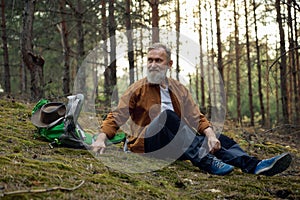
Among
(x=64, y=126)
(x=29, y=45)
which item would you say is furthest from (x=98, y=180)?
(x=29, y=45)

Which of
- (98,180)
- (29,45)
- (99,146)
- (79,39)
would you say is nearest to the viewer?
(98,180)

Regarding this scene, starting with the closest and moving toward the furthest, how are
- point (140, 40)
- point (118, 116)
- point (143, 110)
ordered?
1. point (118, 116)
2. point (143, 110)
3. point (140, 40)

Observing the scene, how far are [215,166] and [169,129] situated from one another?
58cm

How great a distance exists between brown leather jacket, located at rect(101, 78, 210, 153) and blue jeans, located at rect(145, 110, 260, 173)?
7.4 inches

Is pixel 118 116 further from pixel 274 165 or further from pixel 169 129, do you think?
pixel 274 165

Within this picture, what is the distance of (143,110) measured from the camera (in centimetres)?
412

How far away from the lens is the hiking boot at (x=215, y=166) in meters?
3.60

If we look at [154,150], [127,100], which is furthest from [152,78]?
[154,150]

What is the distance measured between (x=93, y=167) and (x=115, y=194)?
0.75 m

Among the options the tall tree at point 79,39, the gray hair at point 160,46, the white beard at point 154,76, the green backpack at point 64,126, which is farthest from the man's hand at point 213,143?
the tall tree at point 79,39

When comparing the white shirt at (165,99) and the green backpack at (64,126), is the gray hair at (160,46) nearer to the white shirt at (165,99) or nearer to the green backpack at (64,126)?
the white shirt at (165,99)

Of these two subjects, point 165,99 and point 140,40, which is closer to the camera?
point 165,99

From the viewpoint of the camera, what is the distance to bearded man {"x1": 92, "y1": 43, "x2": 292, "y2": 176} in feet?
12.1

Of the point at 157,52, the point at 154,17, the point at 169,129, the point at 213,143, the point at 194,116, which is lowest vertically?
the point at 213,143
